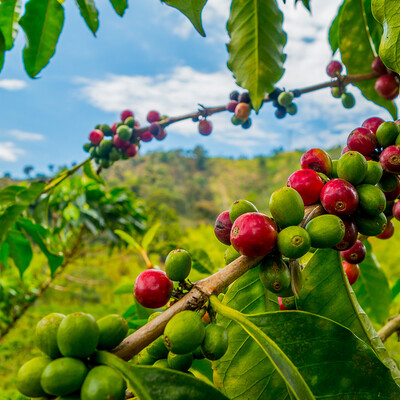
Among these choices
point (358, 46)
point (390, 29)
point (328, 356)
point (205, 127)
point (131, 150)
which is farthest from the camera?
point (131, 150)

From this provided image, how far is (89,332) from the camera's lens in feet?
1.50

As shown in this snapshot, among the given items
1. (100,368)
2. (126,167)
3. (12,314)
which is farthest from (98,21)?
(126,167)

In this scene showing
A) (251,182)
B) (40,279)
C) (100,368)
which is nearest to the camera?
(100,368)

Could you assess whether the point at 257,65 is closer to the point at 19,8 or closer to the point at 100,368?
the point at 19,8

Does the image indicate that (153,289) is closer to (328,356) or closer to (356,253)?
(328,356)

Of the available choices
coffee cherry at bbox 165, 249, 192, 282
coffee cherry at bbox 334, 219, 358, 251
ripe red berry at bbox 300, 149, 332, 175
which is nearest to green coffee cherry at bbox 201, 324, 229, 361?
coffee cherry at bbox 165, 249, 192, 282

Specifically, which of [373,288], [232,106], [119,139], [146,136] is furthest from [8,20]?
[373,288]

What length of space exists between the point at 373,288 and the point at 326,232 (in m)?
0.94

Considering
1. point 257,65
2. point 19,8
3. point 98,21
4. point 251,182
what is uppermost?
point 251,182

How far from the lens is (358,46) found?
133 cm

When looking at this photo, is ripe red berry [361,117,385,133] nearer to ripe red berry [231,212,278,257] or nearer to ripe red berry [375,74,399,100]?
ripe red berry [375,74,399,100]

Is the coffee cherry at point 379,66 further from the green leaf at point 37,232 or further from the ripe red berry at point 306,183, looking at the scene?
the green leaf at point 37,232

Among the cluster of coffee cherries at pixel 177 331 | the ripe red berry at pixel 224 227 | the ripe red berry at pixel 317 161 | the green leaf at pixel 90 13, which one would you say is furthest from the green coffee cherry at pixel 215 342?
the green leaf at pixel 90 13

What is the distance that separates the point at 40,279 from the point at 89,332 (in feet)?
19.3
